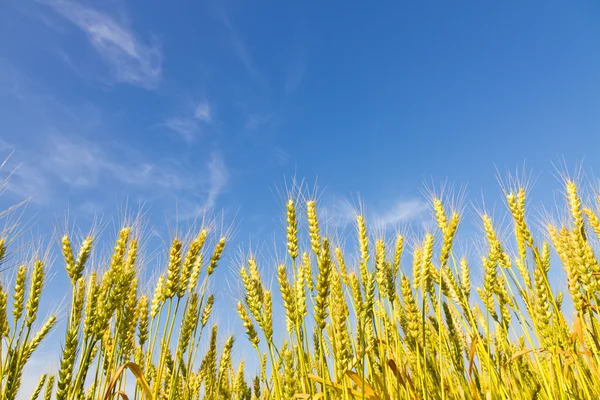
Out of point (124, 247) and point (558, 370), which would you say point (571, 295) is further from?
point (124, 247)

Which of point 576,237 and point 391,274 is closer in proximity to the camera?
point 391,274

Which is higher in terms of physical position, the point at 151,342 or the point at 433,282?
the point at 433,282

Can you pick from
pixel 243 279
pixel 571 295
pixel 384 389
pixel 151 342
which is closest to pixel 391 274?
pixel 384 389

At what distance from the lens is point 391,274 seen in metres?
3.15

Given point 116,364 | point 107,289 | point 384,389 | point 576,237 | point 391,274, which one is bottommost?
point 384,389

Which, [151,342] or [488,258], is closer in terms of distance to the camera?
[151,342]

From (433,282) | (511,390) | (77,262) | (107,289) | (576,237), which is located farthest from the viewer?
(433,282)

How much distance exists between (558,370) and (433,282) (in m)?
1.32

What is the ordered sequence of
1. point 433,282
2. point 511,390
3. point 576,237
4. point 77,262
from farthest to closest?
point 433,282 < point 576,237 < point 511,390 < point 77,262

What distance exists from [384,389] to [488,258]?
1.59 meters

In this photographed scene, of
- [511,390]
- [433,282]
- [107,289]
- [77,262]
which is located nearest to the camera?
[107,289]

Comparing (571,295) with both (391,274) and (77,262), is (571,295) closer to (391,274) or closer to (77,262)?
(391,274)

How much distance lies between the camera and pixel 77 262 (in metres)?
2.72

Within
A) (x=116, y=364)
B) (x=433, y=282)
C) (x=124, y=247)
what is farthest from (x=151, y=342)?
(x=433, y=282)
